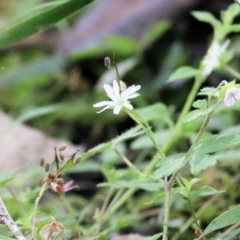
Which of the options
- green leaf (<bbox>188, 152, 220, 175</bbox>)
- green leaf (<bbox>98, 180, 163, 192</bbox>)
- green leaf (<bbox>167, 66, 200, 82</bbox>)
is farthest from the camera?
green leaf (<bbox>167, 66, 200, 82</bbox>)

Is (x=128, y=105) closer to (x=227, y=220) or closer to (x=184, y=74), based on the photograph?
(x=227, y=220)

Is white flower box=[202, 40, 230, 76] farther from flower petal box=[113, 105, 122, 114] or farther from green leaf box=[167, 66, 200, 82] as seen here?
flower petal box=[113, 105, 122, 114]

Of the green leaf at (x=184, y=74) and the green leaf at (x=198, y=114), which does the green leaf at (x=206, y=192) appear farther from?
the green leaf at (x=184, y=74)

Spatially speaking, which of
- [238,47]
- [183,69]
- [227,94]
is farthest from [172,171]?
[238,47]

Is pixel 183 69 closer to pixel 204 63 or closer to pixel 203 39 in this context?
pixel 204 63

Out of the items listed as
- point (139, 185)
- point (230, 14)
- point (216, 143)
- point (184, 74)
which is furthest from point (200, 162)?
point (230, 14)

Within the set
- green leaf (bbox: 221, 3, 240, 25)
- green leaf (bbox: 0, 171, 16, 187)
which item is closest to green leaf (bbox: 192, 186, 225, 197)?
green leaf (bbox: 0, 171, 16, 187)

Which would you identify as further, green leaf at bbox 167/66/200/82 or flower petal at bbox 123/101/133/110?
green leaf at bbox 167/66/200/82
